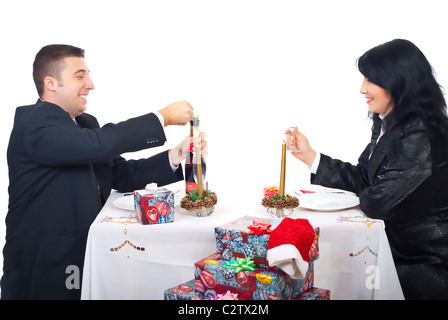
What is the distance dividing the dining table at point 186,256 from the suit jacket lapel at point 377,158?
0.78 feet

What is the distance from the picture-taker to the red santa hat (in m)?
1.44

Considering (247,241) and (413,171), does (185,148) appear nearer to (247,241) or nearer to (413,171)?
(247,241)

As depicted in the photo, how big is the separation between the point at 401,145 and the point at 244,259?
2.65ft

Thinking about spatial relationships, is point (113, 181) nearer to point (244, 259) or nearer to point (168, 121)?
point (168, 121)

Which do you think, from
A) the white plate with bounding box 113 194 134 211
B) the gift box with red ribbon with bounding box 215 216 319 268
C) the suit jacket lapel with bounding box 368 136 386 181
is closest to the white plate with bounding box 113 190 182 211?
the white plate with bounding box 113 194 134 211

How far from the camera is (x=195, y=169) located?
79.6 inches

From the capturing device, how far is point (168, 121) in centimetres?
203

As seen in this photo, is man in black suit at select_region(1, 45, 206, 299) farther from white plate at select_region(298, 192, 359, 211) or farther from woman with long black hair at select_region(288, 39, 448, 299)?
woman with long black hair at select_region(288, 39, 448, 299)

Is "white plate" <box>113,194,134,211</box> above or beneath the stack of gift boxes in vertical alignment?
above

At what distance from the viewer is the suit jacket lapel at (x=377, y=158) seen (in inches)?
76.7

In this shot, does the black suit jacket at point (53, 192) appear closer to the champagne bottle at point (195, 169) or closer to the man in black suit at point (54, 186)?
the man in black suit at point (54, 186)

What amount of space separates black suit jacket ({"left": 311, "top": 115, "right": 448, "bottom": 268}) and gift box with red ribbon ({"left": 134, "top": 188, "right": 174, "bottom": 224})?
760 millimetres

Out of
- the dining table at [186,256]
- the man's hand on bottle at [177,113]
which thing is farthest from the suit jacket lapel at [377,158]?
the man's hand on bottle at [177,113]
